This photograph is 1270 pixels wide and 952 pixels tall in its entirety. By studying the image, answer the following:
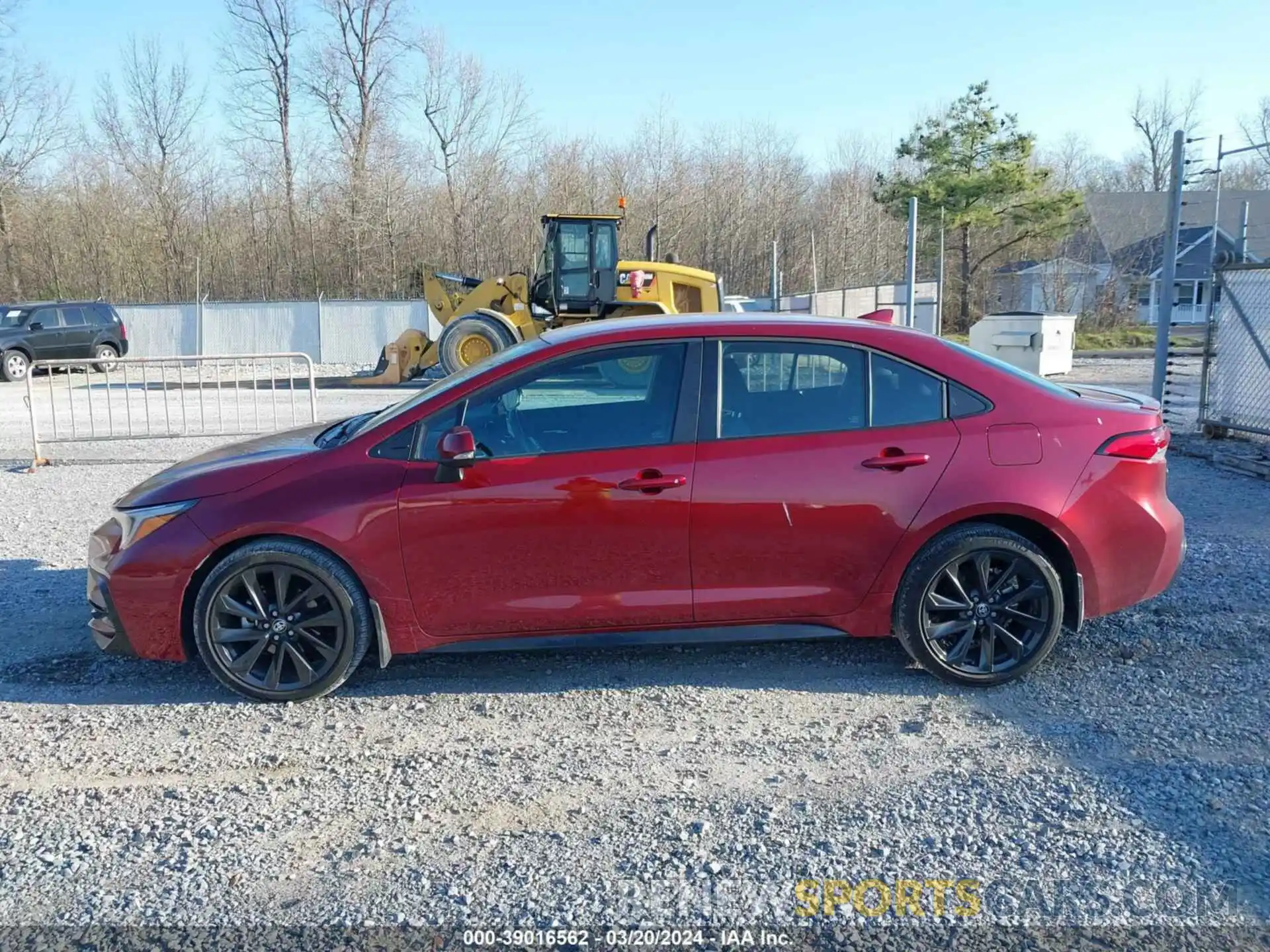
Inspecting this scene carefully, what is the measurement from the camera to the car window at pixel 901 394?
426 centimetres

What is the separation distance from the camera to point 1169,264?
1019 centimetres

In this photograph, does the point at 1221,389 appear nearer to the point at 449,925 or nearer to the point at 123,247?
the point at 449,925

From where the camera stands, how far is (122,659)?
4.75 m

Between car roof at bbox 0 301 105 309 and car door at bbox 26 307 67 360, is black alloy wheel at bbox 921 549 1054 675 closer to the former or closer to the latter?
car door at bbox 26 307 67 360

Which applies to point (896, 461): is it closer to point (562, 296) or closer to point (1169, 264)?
point (1169, 264)

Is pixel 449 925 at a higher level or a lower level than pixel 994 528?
lower

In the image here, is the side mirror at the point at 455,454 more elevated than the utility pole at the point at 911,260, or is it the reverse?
the utility pole at the point at 911,260

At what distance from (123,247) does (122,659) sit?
37.2 m

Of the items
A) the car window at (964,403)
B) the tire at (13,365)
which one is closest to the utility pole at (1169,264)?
the car window at (964,403)

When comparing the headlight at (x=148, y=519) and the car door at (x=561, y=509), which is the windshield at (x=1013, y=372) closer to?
the car door at (x=561, y=509)

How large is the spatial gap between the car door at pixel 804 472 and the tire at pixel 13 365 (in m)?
21.9

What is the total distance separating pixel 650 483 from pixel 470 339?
45.6 ft

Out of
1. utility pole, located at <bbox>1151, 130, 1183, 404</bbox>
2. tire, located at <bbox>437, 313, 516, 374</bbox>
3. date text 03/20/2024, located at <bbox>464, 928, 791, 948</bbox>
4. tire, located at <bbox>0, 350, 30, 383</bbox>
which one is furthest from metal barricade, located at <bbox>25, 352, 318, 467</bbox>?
utility pole, located at <bbox>1151, 130, 1183, 404</bbox>

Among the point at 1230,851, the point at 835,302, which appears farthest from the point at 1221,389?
the point at 835,302
